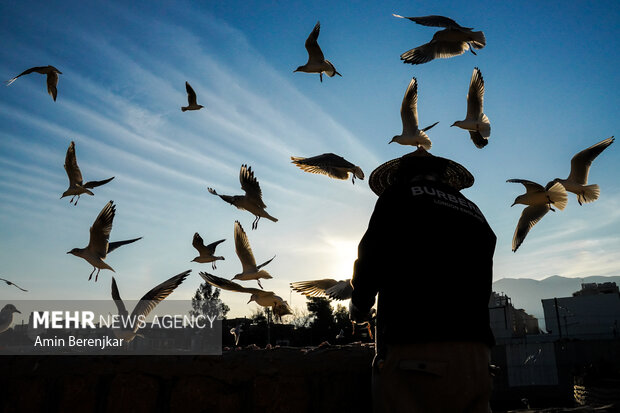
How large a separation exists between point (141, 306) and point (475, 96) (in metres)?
6.16

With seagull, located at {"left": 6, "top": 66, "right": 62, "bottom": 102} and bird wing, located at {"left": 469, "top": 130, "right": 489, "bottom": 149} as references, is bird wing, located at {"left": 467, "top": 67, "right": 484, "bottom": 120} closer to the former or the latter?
bird wing, located at {"left": 469, "top": 130, "right": 489, "bottom": 149}

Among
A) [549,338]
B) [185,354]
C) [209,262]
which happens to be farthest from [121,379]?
[549,338]

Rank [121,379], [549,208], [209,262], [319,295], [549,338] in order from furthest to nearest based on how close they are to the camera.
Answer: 1. [549,338]
2. [209,262]
3. [549,208]
4. [319,295]
5. [121,379]

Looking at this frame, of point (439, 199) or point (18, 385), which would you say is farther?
Answer: point (18, 385)

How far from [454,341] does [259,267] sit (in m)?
5.10

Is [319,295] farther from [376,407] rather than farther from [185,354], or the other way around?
[376,407]

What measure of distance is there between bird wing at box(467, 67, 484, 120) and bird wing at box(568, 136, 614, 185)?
161cm

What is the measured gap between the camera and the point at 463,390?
81.6 inches

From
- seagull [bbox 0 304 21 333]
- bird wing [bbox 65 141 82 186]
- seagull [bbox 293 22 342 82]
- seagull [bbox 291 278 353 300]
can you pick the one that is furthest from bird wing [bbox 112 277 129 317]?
seagull [bbox 293 22 342 82]

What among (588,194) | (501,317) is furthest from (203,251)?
(501,317)

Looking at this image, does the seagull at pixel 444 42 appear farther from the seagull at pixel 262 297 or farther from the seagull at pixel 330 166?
the seagull at pixel 262 297

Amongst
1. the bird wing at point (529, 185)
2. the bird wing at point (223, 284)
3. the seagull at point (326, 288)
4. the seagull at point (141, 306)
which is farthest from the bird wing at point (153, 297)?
the bird wing at point (529, 185)

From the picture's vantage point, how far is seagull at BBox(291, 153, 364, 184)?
6305 millimetres

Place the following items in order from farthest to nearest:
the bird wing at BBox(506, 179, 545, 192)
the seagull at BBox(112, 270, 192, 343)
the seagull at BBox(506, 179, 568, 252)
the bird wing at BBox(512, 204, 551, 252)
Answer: the bird wing at BBox(512, 204, 551, 252), the seagull at BBox(506, 179, 568, 252), the bird wing at BBox(506, 179, 545, 192), the seagull at BBox(112, 270, 192, 343)
